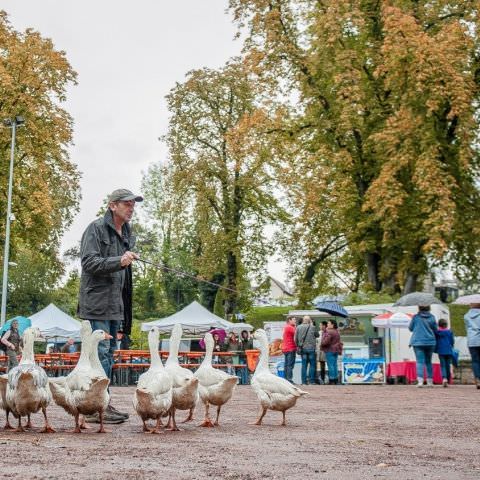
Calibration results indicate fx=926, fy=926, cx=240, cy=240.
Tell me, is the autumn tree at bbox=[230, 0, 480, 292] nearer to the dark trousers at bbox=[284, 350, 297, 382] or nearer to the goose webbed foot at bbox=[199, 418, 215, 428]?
the dark trousers at bbox=[284, 350, 297, 382]

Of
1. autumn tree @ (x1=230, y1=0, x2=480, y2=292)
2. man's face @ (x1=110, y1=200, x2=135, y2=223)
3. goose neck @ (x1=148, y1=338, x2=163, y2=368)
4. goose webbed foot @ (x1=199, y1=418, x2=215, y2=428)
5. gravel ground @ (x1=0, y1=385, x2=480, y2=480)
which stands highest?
autumn tree @ (x1=230, y1=0, x2=480, y2=292)

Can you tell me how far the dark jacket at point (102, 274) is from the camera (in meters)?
9.52

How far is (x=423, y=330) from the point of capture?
2197 centimetres

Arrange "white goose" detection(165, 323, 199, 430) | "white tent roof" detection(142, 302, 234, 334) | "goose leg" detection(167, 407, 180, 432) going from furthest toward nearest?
"white tent roof" detection(142, 302, 234, 334), "white goose" detection(165, 323, 199, 430), "goose leg" detection(167, 407, 180, 432)

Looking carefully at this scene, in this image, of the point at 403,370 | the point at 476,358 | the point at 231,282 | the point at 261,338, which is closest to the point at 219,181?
the point at 231,282

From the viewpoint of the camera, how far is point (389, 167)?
3014 centimetres

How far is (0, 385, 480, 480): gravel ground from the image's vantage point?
607 centimetres

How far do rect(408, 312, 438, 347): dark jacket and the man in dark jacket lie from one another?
13.1 m

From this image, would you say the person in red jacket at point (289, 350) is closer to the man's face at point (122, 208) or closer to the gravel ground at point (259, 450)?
the gravel ground at point (259, 450)

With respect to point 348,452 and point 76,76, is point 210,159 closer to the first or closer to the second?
point 76,76

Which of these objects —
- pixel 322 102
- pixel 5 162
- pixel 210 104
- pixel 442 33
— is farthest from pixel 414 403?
pixel 210 104

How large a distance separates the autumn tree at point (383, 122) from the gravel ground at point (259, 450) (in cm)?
1879

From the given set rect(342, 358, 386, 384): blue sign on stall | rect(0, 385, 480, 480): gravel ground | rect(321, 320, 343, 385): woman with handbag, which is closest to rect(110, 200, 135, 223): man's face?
rect(0, 385, 480, 480): gravel ground

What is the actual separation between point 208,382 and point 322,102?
25.6 meters
